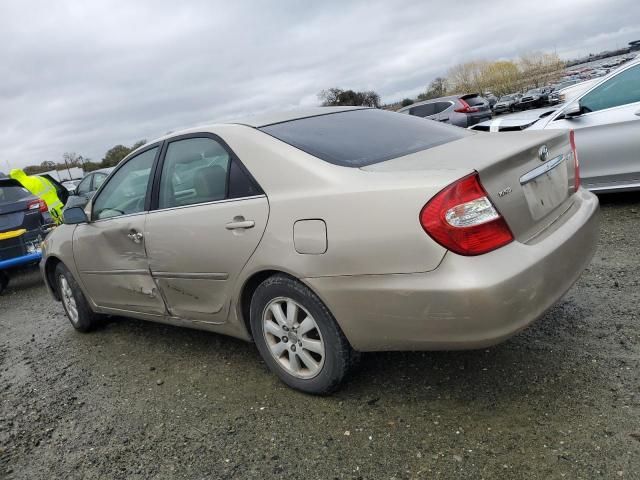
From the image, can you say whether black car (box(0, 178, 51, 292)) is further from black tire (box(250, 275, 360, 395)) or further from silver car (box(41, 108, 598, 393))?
black tire (box(250, 275, 360, 395))

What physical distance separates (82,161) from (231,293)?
2880 inches

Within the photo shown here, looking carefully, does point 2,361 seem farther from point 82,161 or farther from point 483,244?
point 82,161

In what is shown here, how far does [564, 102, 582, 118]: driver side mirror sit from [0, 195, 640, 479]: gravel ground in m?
2.49

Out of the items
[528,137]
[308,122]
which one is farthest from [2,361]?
[528,137]

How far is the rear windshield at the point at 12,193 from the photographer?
7473mm

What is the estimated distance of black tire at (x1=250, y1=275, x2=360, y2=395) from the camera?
8.56 feet

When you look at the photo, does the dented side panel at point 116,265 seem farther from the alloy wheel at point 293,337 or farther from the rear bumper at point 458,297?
the rear bumper at point 458,297

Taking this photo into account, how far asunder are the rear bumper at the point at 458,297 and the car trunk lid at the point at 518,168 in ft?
0.41

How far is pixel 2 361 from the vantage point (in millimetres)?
4496

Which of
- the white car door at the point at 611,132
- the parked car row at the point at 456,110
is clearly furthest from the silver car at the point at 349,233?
the parked car row at the point at 456,110

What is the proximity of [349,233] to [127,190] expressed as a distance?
7.13 ft

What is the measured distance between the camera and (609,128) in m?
5.53

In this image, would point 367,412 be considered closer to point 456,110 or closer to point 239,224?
point 239,224

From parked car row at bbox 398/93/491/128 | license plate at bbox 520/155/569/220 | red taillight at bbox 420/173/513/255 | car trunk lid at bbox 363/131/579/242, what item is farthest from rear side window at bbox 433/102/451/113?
red taillight at bbox 420/173/513/255
